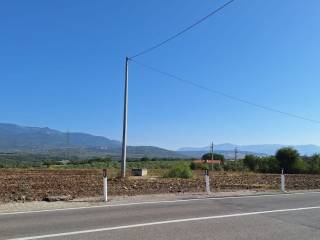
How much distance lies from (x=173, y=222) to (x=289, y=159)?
177 feet

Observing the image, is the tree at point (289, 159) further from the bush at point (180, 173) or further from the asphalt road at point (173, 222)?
the asphalt road at point (173, 222)

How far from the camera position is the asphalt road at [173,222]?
34.8ft

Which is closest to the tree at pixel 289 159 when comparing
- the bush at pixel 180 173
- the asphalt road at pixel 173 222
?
the bush at pixel 180 173

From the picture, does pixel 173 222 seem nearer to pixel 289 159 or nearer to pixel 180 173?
pixel 180 173

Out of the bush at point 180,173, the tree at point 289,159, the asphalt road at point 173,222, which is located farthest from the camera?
the tree at point 289,159

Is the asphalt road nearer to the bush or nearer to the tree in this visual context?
the bush

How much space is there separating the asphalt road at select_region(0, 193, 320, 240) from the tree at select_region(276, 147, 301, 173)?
47.8m

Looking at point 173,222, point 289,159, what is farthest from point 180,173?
point 173,222

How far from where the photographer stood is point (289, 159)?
6391cm

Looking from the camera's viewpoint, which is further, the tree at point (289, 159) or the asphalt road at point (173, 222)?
the tree at point (289, 159)

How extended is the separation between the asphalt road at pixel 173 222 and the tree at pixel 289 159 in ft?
157

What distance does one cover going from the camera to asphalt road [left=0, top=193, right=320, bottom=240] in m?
10.6

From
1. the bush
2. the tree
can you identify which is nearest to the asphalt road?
the bush

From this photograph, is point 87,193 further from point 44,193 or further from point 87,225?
point 87,225
